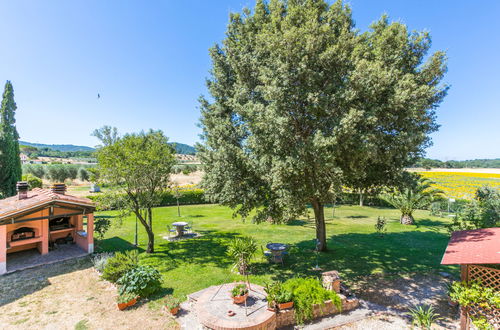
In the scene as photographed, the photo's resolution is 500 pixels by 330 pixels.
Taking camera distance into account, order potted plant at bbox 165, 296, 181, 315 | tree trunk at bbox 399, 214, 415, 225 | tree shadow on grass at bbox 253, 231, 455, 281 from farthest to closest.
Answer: tree trunk at bbox 399, 214, 415, 225 → tree shadow on grass at bbox 253, 231, 455, 281 → potted plant at bbox 165, 296, 181, 315

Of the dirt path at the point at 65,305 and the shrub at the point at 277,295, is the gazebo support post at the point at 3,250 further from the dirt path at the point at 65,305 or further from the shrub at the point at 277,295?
the shrub at the point at 277,295

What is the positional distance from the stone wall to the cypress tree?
31920 mm

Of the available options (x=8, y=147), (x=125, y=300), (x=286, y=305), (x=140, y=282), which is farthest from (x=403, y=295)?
(x=8, y=147)

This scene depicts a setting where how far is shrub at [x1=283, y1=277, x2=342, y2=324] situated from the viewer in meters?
7.54

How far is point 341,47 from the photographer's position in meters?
10.3

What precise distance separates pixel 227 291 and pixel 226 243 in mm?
7712

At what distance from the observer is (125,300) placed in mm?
8242

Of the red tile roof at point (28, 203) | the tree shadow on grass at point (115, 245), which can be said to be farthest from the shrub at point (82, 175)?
the red tile roof at point (28, 203)

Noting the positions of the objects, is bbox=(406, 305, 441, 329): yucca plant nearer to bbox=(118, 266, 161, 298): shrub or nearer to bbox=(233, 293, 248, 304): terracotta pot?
bbox=(233, 293, 248, 304): terracotta pot

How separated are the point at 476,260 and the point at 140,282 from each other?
10881 mm

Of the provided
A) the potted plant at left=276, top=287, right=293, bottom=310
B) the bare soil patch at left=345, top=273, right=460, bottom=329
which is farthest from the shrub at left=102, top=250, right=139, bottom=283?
the bare soil patch at left=345, top=273, right=460, bottom=329

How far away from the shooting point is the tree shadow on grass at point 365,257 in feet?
38.4

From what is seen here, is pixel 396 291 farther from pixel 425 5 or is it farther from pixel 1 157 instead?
pixel 1 157

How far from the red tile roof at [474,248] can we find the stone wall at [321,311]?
126 inches
